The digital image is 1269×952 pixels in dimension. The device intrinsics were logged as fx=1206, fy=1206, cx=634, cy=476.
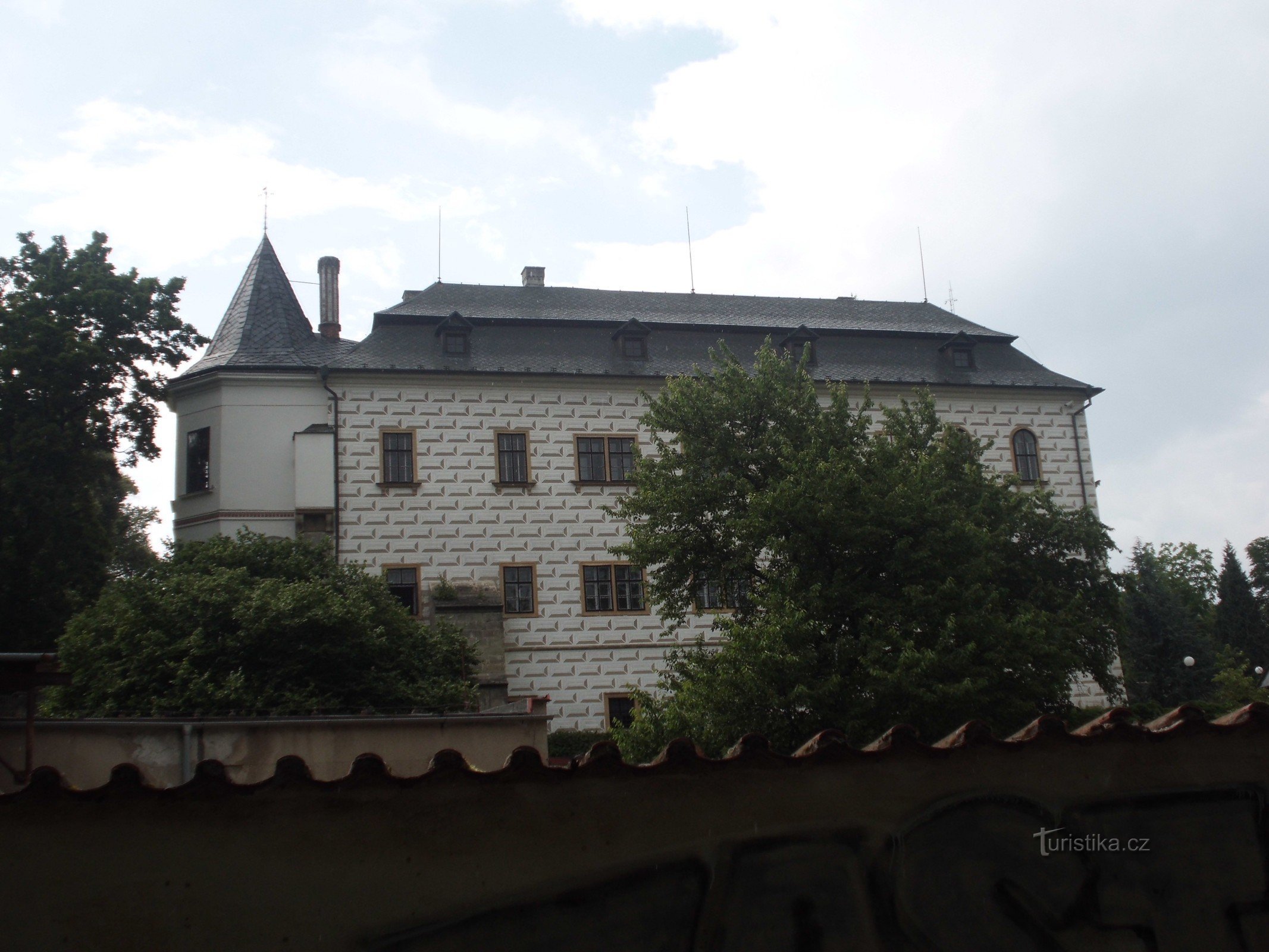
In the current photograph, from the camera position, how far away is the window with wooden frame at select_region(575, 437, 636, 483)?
31.3 metres

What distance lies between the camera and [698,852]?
556cm

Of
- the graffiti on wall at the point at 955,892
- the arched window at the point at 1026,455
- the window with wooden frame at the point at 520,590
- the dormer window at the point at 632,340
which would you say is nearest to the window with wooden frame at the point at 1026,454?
the arched window at the point at 1026,455

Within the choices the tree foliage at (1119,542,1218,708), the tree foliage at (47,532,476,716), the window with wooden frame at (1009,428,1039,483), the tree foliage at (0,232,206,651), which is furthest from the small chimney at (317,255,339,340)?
the tree foliage at (1119,542,1218,708)

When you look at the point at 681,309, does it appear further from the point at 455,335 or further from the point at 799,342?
the point at 455,335

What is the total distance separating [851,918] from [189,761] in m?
12.2

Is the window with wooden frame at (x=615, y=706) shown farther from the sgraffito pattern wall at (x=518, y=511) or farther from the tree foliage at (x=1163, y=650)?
the tree foliage at (x=1163, y=650)

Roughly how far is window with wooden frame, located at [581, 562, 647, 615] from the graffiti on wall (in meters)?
24.5

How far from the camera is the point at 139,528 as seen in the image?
4675cm

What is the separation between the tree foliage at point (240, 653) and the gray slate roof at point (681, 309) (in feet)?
39.2

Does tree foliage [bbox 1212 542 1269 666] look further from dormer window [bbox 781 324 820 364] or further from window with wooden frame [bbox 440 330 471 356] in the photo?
window with wooden frame [bbox 440 330 471 356]

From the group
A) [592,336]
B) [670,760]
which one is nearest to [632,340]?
[592,336]

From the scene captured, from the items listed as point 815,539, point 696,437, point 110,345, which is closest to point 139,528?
point 110,345

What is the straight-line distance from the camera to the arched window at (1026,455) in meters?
34.2

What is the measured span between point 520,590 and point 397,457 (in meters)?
4.58
